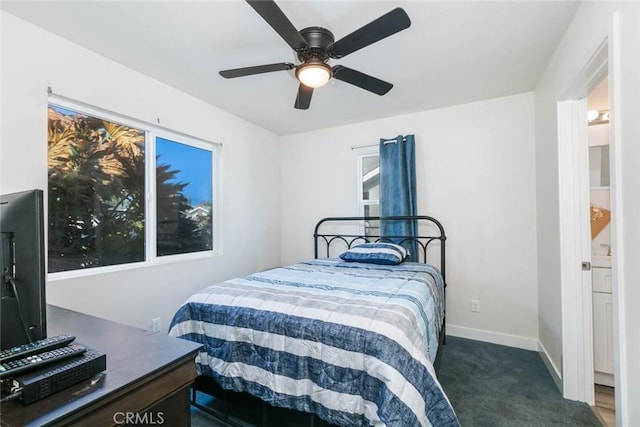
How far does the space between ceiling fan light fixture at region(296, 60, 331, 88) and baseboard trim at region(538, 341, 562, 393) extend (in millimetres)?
2594

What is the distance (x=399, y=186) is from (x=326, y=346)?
225 cm

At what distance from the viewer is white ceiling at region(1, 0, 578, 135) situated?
169 cm

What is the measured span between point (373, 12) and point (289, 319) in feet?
5.83

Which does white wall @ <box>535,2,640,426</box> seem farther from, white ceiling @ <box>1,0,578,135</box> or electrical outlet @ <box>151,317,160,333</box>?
electrical outlet @ <box>151,317,160,333</box>

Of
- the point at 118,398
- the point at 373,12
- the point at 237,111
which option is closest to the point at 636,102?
the point at 373,12

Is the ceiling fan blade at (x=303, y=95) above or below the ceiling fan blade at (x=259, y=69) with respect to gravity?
below

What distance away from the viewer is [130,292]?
2.31 m

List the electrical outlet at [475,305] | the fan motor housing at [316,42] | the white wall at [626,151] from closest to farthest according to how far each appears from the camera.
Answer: the white wall at [626,151] < the fan motor housing at [316,42] < the electrical outlet at [475,305]

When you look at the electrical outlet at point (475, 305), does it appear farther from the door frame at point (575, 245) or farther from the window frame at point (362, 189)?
the window frame at point (362, 189)

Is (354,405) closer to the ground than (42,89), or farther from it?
closer to the ground

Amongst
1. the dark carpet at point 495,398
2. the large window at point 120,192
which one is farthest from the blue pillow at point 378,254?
the large window at point 120,192

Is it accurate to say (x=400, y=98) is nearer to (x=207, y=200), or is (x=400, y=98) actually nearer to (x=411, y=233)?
(x=411, y=233)

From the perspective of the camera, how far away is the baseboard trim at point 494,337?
2770 millimetres

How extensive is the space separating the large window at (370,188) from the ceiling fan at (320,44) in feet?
5.00
